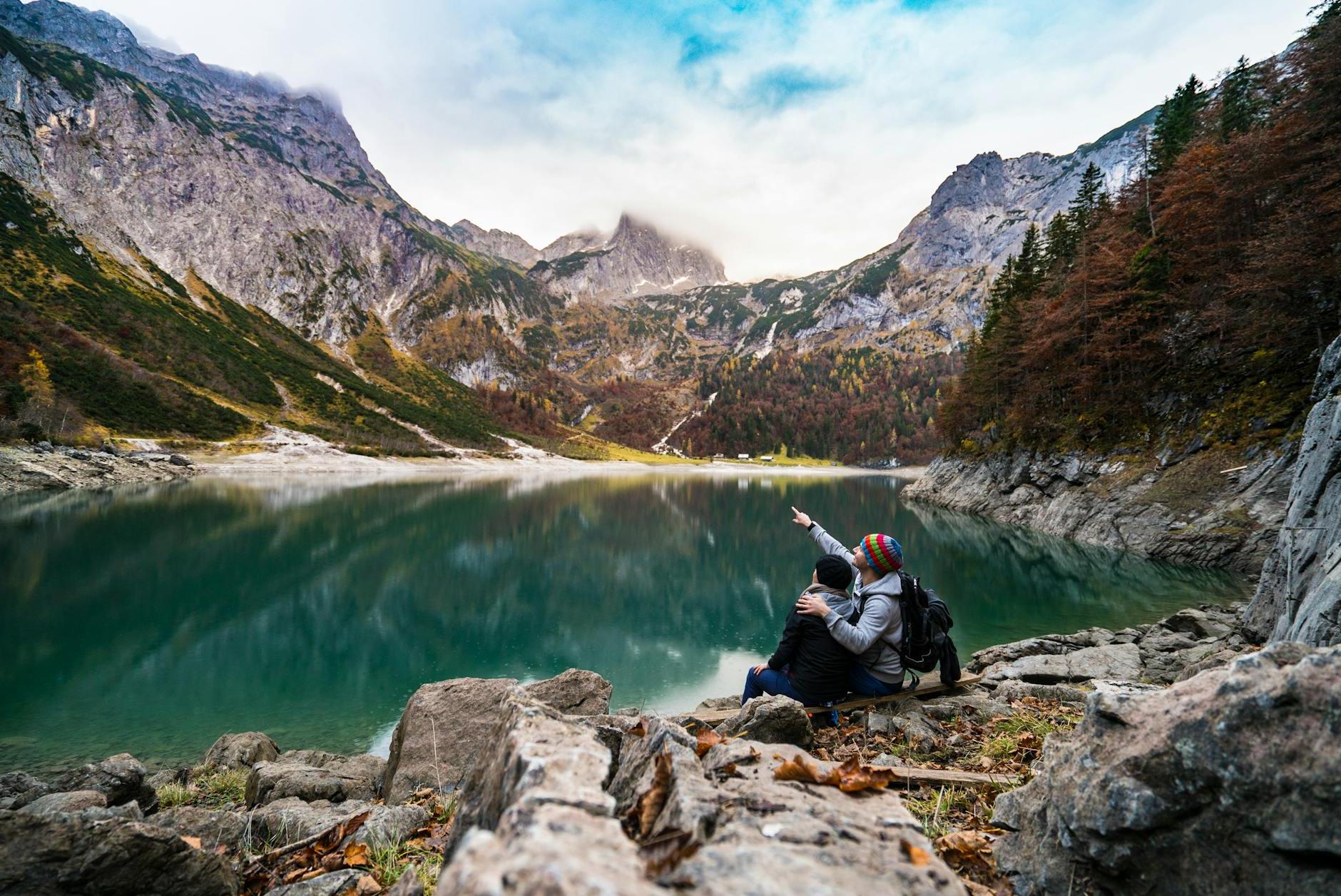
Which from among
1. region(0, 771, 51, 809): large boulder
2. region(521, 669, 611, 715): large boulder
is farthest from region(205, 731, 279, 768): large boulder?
region(521, 669, 611, 715): large boulder

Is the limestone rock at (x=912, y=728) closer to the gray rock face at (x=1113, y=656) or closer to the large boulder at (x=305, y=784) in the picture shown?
the gray rock face at (x=1113, y=656)

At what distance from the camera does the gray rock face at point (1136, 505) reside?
20.2 metres

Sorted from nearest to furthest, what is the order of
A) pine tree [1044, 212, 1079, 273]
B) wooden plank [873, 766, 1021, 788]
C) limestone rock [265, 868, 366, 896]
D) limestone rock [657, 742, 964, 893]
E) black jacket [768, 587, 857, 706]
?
1. limestone rock [657, 742, 964, 893]
2. limestone rock [265, 868, 366, 896]
3. wooden plank [873, 766, 1021, 788]
4. black jacket [768, 587, 857, 706]
5. pine tree [1044, 212, 1079, 273]

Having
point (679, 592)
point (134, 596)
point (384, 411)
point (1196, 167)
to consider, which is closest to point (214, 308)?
point (384, 411)

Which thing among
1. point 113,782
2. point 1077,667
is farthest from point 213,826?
point 1077,667

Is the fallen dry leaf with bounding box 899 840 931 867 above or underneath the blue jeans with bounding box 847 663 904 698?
above

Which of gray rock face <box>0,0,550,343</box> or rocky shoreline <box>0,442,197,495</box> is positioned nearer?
rocky shoreline <box>0,442,197,495</box>

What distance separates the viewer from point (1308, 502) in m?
10.0

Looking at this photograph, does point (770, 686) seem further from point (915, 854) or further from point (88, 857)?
point (88, 857)

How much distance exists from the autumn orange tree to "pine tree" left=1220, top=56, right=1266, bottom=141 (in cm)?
12

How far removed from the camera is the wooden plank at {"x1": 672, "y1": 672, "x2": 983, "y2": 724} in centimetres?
735

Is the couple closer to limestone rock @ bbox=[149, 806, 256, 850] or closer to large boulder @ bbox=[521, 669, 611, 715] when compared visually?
large boulder @ bbox=[521, 669, 611, 715]

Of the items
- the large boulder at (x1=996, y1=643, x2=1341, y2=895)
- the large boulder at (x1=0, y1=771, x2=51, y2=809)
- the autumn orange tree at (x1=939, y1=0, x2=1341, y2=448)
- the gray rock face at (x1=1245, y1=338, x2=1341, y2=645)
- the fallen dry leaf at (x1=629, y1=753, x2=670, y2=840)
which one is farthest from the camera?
the autumn orange tree at (x1=939, y1=0, x2=1341, y2=448)

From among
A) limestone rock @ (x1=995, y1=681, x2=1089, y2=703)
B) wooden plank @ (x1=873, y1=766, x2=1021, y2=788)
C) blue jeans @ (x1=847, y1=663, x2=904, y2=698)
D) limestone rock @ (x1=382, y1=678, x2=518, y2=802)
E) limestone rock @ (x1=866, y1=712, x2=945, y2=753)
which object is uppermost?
wooden plank @ (x1=873, y1=766, x2=1021, y2=788)
